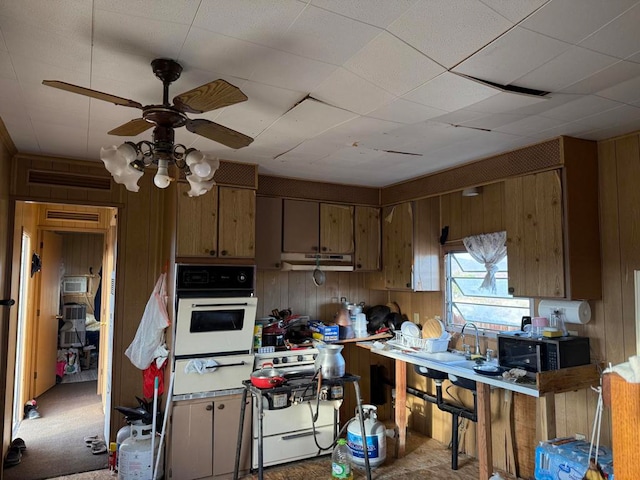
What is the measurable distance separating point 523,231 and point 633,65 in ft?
4.63

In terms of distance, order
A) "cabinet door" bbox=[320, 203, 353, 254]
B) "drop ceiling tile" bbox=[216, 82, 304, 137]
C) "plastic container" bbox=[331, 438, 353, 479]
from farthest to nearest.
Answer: "cabinet door" bbox=[320, 203, 353, 254]
"plastic container" bbox=[331, 438, 353, 479]
"drop ceiling tile" bbox=[216, 82, 304, 137]

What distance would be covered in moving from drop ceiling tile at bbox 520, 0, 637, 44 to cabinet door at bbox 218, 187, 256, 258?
2.52 metres

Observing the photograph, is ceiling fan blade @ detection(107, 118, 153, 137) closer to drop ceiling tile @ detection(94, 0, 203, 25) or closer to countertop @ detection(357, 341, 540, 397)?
drop ceiling tile @ detection(94, 0, 203, 25)

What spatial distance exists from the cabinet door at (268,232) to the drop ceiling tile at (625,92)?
8.89 feet

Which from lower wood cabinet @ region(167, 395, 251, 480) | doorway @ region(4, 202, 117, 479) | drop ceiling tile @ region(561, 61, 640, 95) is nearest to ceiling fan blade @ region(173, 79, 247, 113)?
drop ceiling tile @ region(561, 61, 640, 95)

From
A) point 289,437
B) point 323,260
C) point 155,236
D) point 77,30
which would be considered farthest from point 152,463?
point 77,30

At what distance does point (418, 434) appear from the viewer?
431 centimetres

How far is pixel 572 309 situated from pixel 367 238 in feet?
6.97

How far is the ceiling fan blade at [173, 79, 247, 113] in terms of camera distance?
1.67 metres

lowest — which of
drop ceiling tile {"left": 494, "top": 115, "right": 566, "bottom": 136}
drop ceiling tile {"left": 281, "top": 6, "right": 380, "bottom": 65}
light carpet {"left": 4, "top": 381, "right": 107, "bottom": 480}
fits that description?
light carpet {"left": 4, "top": 381, "right": 107, "bottom": 480}

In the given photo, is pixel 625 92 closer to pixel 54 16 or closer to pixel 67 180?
pixel 54 16

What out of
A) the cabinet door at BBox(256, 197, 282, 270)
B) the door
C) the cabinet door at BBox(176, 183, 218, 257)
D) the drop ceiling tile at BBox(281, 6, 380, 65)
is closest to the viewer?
the drop ceiling tile at BBox(281, 6, 380, 65)

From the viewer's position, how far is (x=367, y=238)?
4.63 meters

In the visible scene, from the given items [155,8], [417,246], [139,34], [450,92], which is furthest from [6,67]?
[417,246]
